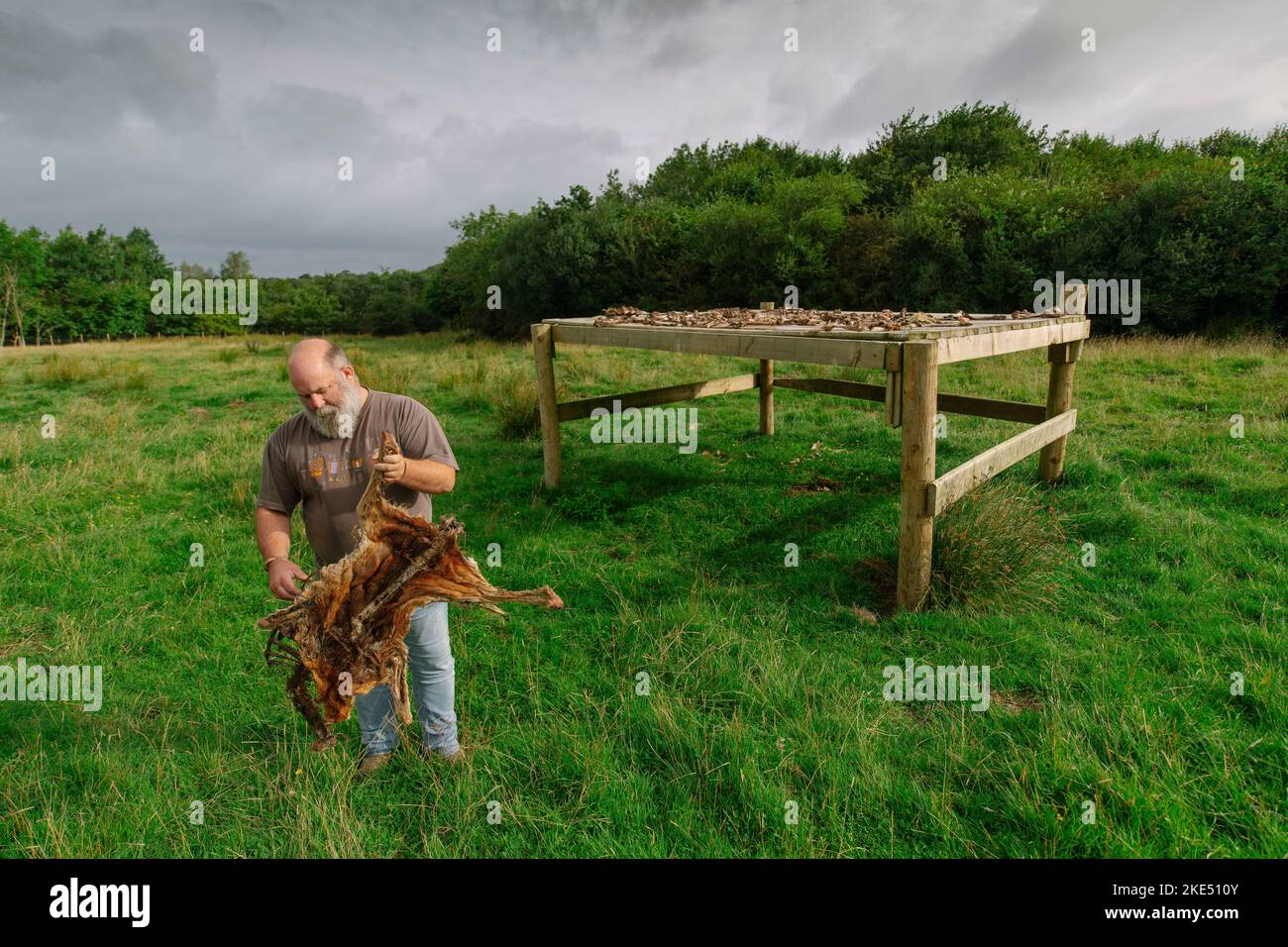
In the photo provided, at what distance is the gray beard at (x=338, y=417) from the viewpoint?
2551 millimetres

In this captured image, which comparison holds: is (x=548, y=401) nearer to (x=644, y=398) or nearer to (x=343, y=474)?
(x=644, y=398)

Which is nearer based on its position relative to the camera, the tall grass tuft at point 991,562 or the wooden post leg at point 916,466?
the wooden post leg at point 916,466

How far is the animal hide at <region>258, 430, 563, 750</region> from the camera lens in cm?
236

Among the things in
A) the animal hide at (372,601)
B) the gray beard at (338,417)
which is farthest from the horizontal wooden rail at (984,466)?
the gray beard at (338,417)

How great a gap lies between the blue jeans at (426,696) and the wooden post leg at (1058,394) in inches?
215

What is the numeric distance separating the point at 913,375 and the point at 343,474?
9.58ft

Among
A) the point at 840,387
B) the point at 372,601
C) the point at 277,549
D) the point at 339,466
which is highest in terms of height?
the point at 840,387

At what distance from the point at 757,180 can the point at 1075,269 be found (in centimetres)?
1880

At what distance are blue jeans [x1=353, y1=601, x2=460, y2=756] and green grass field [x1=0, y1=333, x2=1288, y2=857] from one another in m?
0.13

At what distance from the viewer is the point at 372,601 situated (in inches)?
96.5

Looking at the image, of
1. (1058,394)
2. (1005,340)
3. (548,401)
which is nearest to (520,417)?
(548,401)

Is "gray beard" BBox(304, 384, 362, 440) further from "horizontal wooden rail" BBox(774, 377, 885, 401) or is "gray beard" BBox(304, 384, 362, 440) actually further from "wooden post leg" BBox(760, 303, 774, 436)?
"wooden post leg" BBox(760, 303, 774, 436)

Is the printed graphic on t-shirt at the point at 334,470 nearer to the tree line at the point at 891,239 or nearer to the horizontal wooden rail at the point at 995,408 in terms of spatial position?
the horizontal wooden rail at the point at 995,408

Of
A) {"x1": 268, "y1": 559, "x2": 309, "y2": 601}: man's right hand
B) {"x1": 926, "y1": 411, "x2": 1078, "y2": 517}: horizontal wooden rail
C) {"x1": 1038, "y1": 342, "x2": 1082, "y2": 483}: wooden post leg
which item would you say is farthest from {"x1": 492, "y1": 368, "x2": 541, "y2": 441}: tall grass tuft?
{"x1": 268, "y1": 559, "x2": 309, "y2": 601}: man's right hand
